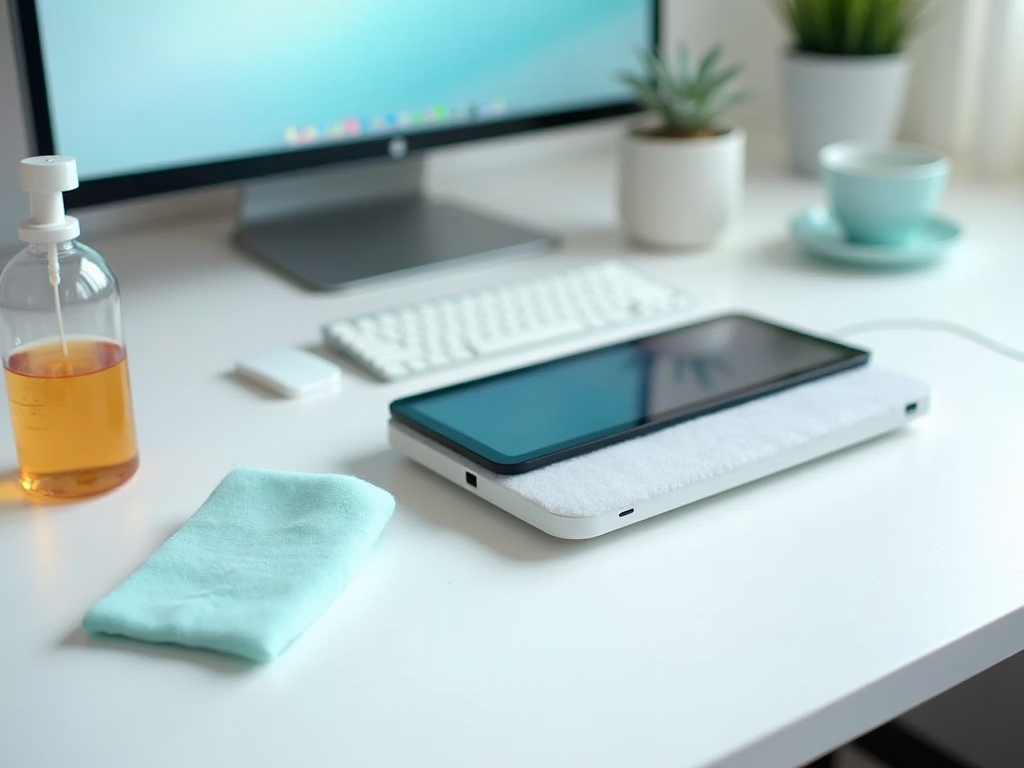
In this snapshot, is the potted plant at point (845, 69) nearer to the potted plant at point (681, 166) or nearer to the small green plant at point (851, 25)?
the small green plant at point (851, 25)

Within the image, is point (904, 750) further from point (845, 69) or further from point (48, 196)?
point (48, 196)

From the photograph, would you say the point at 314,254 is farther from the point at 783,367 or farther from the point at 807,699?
the point at 807,699

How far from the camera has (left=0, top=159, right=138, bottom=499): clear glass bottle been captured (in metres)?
0.68

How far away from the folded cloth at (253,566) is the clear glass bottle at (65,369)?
3.1 inches

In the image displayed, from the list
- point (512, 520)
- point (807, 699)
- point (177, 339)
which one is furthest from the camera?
point (177, 339)

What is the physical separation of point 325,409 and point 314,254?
31 cm

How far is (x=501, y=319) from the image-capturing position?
0.94 meters

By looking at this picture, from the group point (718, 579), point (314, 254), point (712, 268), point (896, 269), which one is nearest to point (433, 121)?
point (314, 254)

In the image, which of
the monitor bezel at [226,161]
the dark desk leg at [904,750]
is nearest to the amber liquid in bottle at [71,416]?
the monitor bezel at [226,161]

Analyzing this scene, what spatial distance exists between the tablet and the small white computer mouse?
0.11 m

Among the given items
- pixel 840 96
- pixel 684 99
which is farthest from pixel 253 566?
pixel 840 96

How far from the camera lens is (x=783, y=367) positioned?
2.66 feet

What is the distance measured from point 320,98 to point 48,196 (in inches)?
16.1

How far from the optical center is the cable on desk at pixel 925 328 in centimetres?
92
